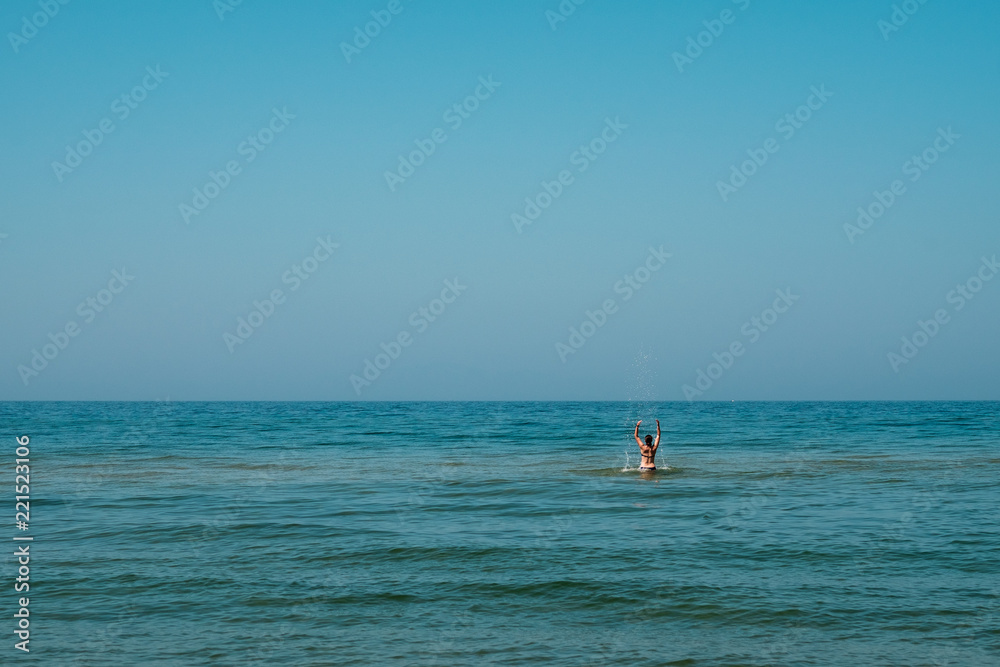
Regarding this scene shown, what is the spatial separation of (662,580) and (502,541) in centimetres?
394

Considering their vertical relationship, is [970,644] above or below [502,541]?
below

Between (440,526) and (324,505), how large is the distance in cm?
447

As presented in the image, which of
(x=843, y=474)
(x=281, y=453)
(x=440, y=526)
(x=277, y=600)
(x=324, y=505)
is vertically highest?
(x=281, y=453)

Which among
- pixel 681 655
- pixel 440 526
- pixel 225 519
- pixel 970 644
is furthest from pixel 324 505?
pixel 970 644

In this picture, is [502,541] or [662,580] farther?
[502,541]

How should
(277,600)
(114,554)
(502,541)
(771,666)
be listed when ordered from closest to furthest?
(771,666), (277,600), (114,554), (502,541)

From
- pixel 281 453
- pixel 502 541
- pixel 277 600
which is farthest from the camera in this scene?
pixel 281 453

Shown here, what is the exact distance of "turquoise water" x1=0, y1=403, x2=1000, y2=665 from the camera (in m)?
9.79

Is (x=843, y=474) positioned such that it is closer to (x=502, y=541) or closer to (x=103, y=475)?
(x=502, y=541)

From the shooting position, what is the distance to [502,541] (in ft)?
51.3

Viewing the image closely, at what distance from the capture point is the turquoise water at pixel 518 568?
32.1 feet

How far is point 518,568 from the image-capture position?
13.4 metres

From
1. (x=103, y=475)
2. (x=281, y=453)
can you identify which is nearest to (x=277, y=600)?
(x=103, y=475)

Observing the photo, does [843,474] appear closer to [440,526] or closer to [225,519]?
[440,526]
